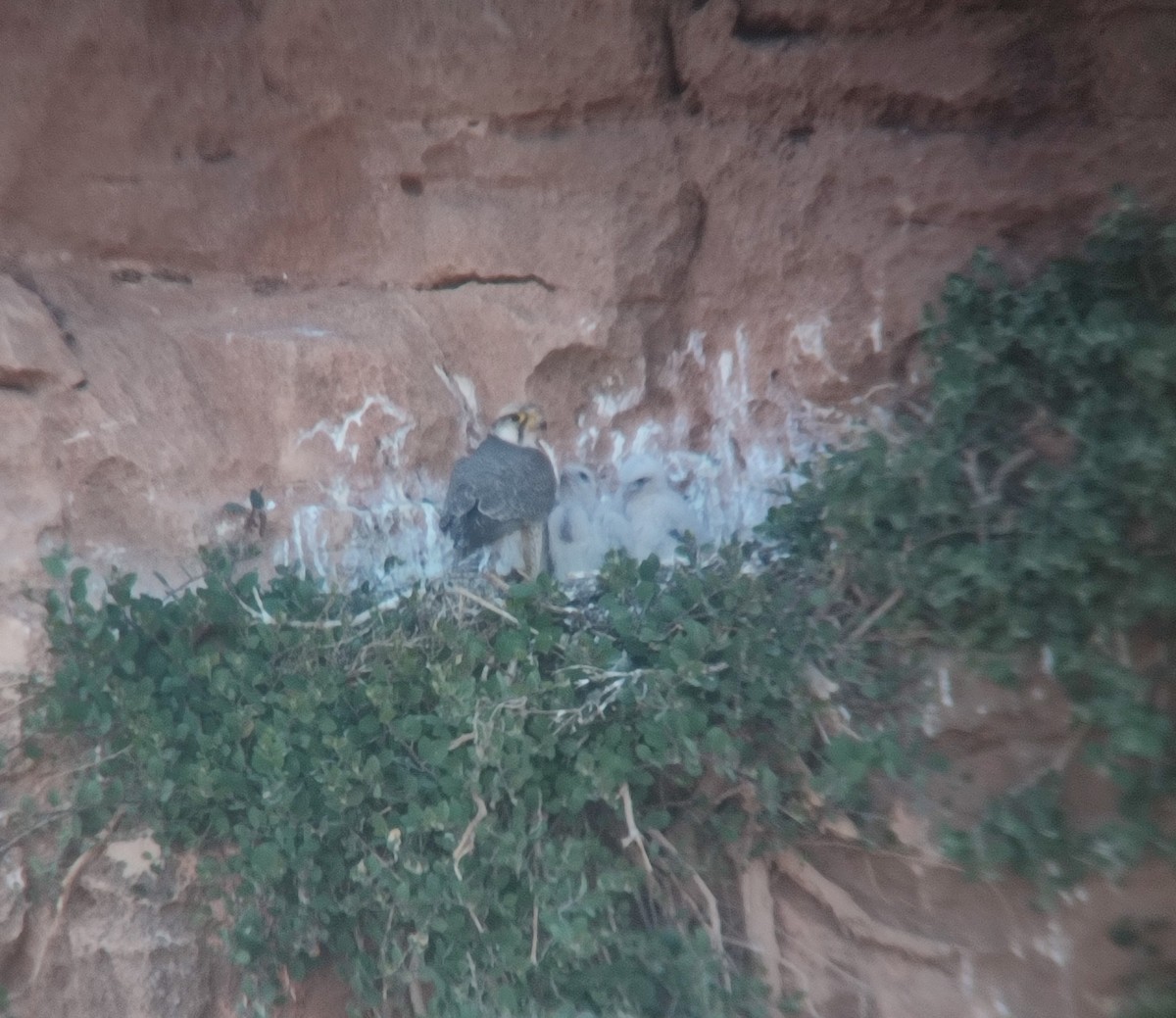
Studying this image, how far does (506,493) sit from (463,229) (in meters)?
0.93

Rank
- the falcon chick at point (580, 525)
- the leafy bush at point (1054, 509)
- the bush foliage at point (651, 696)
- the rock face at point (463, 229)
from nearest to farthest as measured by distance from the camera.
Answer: the leafy bush at point (1054, 509) → the bush foliage at point (651, 696) → the rock face at point (463, 229) → the falcon chick at point (580, 525)

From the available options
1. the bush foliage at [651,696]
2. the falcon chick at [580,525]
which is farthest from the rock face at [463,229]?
the bush foliage at [651,696]

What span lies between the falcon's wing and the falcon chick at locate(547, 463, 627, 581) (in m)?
0.15

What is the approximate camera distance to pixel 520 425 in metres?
3.96

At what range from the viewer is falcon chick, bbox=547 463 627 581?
3.90m

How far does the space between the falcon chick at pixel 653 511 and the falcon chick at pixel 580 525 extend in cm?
6

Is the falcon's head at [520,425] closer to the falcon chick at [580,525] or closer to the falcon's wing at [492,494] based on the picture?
the falcon's wing at [492,494]

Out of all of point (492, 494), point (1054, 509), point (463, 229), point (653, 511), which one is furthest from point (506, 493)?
point (1054, 509)

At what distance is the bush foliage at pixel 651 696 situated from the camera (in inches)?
102

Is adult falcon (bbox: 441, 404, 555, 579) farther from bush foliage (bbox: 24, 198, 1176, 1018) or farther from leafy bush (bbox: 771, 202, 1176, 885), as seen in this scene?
leafy bush (bbox: 771, 202, 1176, 885)

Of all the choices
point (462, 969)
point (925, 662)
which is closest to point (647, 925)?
point (462, 969)

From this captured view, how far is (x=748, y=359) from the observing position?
3896 mm

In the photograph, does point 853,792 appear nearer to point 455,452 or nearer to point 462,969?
point 462,969

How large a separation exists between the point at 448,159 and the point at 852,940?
2.72 m
